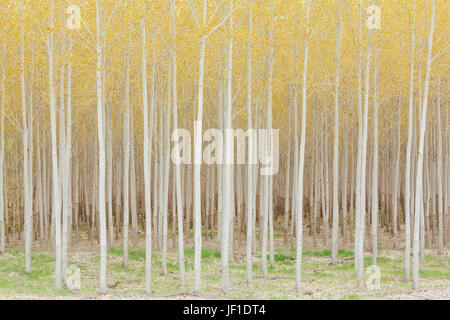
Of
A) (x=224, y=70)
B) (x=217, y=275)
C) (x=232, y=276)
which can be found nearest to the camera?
(x=232, y=276)

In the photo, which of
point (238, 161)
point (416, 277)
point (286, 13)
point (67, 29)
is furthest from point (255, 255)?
point (67, 29)

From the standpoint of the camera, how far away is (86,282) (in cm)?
1176

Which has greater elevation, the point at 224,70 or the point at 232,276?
the point at 224,70

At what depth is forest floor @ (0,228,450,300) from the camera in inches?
410

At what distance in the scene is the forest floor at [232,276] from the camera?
34.2ft

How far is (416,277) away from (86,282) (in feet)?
23.7

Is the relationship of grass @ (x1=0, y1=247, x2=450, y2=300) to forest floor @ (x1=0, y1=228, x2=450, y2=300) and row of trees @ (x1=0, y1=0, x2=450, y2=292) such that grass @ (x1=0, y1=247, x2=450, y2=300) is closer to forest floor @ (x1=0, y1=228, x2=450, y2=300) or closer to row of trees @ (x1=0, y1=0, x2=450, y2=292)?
forest floor @ (x1=0, y1=228, x2=450, y2=300)

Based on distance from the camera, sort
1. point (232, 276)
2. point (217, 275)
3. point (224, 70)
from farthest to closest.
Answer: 1. point (224, 70)
2. point (217, 275)
3. point (232, 276)

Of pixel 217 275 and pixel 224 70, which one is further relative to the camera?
pixel 224 70

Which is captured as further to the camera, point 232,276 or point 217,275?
point 217,275

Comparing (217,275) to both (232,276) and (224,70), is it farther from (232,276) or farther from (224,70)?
(224,70)

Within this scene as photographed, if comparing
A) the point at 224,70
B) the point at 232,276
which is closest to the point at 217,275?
the point at 232,276

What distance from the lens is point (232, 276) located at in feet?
41.6

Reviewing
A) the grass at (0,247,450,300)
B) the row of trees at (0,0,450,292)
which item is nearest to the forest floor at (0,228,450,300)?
the grass at (0,247,450,300)
